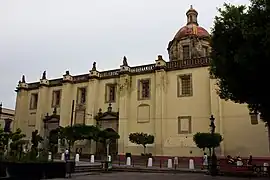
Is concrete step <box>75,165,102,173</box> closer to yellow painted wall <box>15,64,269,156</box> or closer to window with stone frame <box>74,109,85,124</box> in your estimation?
yellow painted wall <box>15,64,269,156</box>

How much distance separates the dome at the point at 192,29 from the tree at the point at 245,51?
2241 cm

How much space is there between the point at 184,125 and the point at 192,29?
452 inches

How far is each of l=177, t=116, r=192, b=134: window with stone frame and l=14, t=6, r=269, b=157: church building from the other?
6cm

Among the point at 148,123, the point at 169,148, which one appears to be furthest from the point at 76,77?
the point at 169,148

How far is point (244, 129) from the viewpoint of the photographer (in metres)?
26.2

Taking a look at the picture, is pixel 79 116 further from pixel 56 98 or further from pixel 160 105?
pixel 160 105

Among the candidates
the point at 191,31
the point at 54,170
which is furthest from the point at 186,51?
the point at 54,170

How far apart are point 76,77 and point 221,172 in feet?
73.3

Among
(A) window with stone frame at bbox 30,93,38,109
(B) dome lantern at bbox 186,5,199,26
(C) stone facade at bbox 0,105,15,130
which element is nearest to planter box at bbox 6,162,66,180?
(A) window with stone frame at bbox 30,93,38,109

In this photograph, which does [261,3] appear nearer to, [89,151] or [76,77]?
[89,151]

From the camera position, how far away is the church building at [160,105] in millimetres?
26688

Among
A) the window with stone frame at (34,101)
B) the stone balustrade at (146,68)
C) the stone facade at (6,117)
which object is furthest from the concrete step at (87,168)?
the stone facade at (6,117)

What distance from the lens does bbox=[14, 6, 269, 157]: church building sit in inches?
1051

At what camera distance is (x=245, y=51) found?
9781mm
